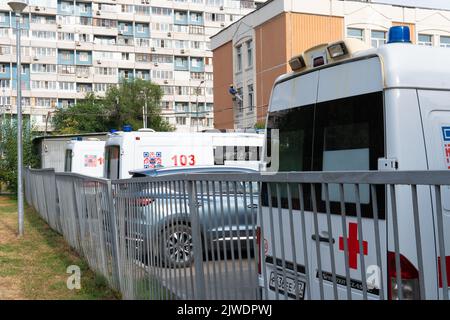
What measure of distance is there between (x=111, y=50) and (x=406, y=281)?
80.2 meters

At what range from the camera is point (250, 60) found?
139ft

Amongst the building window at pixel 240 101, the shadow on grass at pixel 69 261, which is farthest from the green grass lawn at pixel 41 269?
the building window at pixel 240 101

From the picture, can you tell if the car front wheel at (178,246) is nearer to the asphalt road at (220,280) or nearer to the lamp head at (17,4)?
the asphalt road at (220,280)

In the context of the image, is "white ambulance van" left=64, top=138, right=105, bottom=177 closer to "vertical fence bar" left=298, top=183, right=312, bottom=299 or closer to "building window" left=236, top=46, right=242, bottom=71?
"vertical fence bar" left=298, top=183, right=312, bottom=299

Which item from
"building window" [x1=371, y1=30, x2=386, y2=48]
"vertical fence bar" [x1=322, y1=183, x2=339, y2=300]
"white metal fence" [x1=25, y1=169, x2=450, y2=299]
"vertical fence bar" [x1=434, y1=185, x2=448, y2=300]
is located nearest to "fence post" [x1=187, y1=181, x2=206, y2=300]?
"white metal fence" [x1=25, y1=169, x2=450, y2=299]

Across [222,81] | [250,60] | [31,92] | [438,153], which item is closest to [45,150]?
[250,60]

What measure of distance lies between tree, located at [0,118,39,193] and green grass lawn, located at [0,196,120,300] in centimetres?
1515

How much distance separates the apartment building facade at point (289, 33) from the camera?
3759 cm

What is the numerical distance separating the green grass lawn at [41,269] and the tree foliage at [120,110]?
178 ft

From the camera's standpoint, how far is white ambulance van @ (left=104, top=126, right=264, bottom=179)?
12.7 m

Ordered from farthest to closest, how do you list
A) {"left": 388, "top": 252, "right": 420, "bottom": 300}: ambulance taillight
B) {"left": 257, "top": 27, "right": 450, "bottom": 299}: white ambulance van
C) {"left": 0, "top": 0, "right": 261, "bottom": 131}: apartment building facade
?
{"left": 0, "top": 0, "right": 261, "bottom": 131}: apartment building facade, {"left": 257, "top": 27, "right": 450, "bottom": 299}: white ambulance van, {"left": 388, "top": 252, "right": 420, "bottom": 300}: ambulance taillight

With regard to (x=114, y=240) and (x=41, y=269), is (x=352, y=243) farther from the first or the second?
(x=41, y=269)

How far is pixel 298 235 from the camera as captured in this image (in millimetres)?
2607
